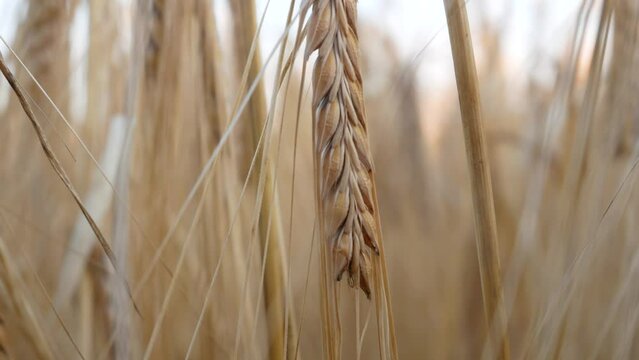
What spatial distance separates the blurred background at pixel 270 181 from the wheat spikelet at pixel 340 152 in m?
0.04

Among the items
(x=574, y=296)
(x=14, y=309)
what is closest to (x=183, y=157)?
(x=14, y=309)

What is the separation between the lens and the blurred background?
2.02 feet

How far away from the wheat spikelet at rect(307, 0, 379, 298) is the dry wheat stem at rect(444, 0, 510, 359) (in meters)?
0.12

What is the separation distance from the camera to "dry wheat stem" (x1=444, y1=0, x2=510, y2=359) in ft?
1.91

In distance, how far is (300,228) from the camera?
0.83m

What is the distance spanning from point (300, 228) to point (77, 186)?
266 millimetres

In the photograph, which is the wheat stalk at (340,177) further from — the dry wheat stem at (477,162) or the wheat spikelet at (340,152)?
the dry wheat stem at (477,162)

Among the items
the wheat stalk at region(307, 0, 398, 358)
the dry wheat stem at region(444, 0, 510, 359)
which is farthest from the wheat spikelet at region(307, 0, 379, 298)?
the dry wheat stem at region(444, 0, 510, 359)

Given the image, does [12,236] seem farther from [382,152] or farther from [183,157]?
[382,152]

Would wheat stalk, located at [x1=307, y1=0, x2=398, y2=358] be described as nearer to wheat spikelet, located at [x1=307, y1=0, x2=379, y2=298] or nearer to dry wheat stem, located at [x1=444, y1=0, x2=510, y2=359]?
wheat spikelet, located at [x1=307, y1=0, x2=379, y2=298]

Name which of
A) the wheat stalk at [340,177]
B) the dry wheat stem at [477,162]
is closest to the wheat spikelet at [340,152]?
the wheat stalk at [340,177]

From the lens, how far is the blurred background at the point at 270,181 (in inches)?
24.3

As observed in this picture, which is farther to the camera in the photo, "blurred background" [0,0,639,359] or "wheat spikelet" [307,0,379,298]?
"blurred background" [0,0,639,359]

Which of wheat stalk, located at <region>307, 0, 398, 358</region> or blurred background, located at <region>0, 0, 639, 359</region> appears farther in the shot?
blurred background, located at <region>0, 0, 639, 359</region>
